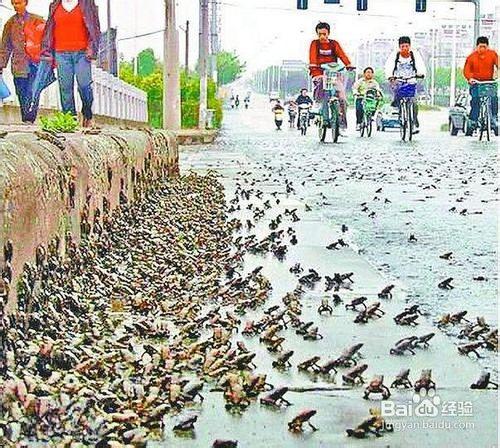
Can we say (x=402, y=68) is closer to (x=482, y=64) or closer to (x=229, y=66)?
(x=482, y=64)

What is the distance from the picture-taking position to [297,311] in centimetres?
465

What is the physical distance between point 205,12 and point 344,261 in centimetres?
3441

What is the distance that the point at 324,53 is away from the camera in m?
22.9

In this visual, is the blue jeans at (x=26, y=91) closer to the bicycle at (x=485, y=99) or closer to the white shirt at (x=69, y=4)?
the white shirt at (x=69, y=4)

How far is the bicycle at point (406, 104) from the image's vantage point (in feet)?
78.0

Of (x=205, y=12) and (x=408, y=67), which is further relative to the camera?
(x=205, y=12)

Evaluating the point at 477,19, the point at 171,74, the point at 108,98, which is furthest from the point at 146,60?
the point at 108,98

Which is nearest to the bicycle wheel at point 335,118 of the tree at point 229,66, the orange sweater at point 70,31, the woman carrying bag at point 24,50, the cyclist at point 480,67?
the cyclist at point 480,67

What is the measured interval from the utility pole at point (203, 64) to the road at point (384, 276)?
69.3 ft

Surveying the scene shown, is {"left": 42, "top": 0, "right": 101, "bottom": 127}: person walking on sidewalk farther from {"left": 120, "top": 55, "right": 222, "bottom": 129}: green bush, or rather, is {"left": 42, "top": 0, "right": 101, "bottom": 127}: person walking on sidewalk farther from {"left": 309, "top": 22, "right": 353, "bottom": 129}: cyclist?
{"left": 120, "top": 55, "right": 222, "bottom": 129}: green bush

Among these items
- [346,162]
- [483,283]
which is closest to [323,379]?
[483,283]

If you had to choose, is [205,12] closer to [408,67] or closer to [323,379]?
[408,67]

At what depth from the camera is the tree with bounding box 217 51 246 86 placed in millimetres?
132625

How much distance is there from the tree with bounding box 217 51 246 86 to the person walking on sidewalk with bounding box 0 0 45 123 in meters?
117
